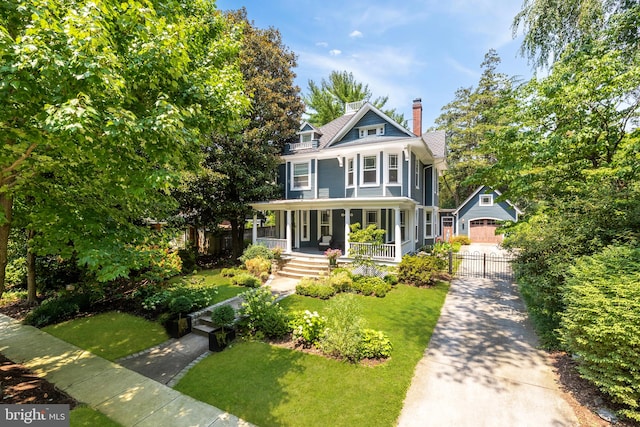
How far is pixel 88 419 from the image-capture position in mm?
4188

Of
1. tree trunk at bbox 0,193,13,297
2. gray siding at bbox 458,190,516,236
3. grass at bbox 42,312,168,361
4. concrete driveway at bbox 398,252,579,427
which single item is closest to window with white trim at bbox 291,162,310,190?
grass at bbox 42,312,168,361

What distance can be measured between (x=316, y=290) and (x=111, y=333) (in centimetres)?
638

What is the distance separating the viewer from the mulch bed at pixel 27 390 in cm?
458

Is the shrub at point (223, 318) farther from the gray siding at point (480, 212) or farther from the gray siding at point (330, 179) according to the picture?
the gray siding at point (480, 212)

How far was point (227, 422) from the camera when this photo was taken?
4168mm

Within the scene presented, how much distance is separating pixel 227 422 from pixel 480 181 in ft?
37.7

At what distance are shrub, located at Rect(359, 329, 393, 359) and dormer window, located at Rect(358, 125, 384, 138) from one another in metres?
12.2

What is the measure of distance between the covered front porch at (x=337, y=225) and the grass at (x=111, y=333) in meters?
8.20

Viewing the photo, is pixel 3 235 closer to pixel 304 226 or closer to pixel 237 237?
pixel 237 237

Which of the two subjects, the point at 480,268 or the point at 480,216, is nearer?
the point at 480,268

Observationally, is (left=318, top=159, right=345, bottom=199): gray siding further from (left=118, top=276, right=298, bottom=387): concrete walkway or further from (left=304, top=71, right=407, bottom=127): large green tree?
Result: (left=304, top=71, right=407, bottom=127): large green tree

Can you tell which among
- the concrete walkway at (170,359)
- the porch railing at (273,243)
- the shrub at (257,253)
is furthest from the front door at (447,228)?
the concrete walkway at (170,359)

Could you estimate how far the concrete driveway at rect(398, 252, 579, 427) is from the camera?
4.30 m

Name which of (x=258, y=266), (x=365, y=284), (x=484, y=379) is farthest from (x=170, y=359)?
(x=258, y=266)
